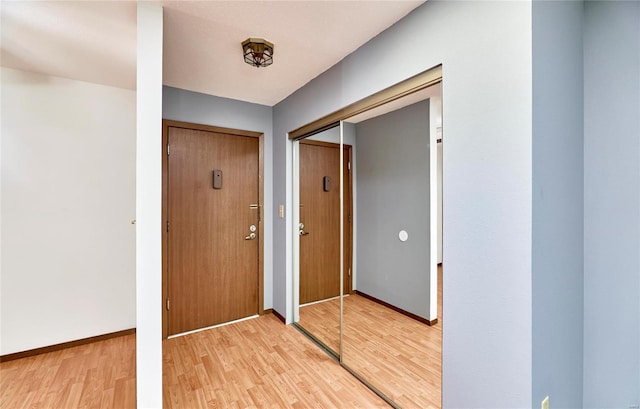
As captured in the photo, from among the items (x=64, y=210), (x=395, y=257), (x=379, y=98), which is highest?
(x=379, y=98)

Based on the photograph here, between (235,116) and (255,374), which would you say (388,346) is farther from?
(235,116)

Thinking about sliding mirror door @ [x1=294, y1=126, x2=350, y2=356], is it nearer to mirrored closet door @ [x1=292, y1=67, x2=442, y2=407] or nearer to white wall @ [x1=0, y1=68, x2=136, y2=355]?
mirrored closet door @ [x1=292, y1=67, x2=442, y2=407]

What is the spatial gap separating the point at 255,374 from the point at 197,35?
8.14ft

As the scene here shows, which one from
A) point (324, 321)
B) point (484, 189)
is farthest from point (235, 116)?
point (484, 189)

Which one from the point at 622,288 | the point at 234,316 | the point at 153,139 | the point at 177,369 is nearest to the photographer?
the point at 622,288

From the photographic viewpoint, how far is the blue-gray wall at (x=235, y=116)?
2.79 m

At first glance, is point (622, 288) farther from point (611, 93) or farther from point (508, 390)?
point (611, 93)

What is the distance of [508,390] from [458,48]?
1.62m

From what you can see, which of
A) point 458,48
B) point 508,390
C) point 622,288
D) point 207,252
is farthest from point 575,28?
point 207,252

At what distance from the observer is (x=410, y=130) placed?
2.32 meters

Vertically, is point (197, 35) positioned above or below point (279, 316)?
above

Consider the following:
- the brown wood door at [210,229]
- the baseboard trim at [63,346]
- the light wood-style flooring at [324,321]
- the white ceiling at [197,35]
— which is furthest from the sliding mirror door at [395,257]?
the baseboard trim at [63,346]

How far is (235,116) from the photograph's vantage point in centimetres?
310

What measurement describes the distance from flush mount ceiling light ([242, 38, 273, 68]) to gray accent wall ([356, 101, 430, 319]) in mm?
993
